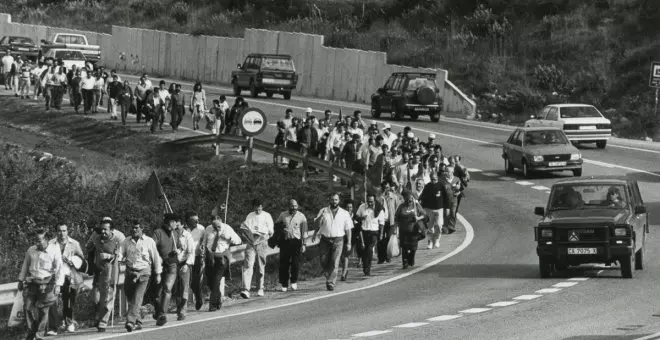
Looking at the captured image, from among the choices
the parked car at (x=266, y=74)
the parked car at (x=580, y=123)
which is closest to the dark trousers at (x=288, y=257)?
the parked car at (x=580, y=123)

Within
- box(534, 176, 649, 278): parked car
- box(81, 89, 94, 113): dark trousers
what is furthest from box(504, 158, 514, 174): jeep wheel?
box(81, 89, 94, 113): dark trousers

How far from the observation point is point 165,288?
72.1ft

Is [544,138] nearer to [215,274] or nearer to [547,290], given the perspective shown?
[547,290]

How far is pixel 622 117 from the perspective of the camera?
58656 millimetres

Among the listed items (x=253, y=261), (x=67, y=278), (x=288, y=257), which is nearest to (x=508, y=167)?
(x=288, y=257)

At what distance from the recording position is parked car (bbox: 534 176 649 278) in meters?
25.4

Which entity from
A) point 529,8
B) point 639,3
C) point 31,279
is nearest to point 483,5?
point 529,8

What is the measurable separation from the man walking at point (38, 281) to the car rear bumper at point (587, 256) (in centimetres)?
880

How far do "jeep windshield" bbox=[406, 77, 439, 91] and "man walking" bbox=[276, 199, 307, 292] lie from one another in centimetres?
3051

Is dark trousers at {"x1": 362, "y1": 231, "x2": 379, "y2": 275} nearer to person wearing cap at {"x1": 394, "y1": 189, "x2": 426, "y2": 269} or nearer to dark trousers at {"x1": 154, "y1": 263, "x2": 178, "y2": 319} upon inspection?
person wearing cap at {"x1": 394, "y1": 189, "x2": 426, "y2": 269}

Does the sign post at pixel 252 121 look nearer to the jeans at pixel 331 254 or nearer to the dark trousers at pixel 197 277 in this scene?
the jeans at pixel 331 254

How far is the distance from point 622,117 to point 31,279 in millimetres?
41201

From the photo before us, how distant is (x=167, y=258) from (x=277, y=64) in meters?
42.6

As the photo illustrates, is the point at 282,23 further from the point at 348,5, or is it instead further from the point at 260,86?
the point at 260,86
